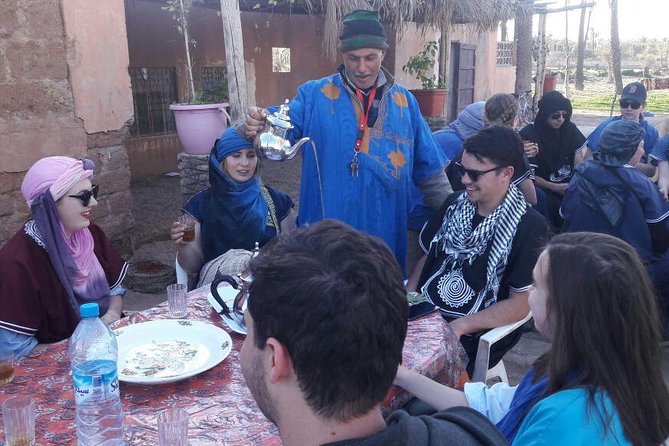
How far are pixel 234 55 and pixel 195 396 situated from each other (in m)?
4.11

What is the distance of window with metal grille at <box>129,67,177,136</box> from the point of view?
25.4ft

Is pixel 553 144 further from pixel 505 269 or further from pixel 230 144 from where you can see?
pixel 230 144

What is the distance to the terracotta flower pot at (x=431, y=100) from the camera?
9.52 metres

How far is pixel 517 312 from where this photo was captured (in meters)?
2.69

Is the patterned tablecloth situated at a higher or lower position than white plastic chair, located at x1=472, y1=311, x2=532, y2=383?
higher

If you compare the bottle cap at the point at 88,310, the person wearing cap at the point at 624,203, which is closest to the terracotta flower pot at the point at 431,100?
the person wearing cap at the point at 624,203

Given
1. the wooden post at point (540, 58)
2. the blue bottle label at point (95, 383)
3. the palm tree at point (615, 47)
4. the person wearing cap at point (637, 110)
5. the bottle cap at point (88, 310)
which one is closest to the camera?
Answer: the blue bottle label at point (95, 383)

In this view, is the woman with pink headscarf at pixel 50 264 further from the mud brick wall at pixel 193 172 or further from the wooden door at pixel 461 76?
the wooden door at pixel 461 76

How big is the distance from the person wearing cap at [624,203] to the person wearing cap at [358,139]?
4.99ft

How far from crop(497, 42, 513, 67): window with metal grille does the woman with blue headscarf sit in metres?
13.6

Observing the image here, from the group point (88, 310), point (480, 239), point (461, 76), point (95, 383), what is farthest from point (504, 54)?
point (95, 383)

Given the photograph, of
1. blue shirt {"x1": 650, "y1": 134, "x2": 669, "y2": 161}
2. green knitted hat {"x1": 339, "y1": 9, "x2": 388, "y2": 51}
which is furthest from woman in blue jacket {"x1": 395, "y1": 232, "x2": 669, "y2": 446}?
blue shirt {"x1": 650, "y1": 134, "x2": 669, "y2": 161}

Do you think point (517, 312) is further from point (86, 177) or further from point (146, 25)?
point (146, 25)

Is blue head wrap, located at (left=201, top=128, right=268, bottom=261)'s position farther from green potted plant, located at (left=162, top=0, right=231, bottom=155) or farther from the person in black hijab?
the person in black hijab
